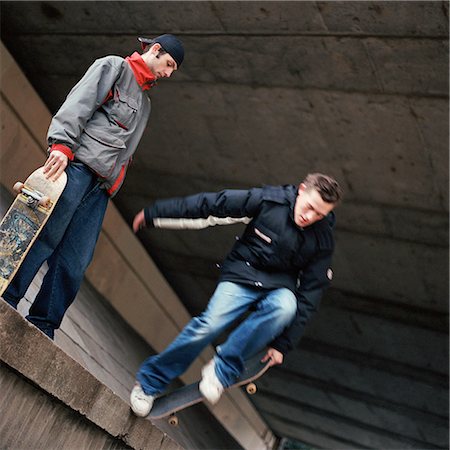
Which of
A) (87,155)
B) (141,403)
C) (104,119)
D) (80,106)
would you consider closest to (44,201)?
(87,155)

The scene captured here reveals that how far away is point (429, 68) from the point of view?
6016 millimetres

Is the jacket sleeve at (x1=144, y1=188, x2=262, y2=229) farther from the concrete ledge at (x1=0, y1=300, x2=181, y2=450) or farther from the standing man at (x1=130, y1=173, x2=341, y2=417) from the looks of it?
the concrete ledge at (x1=0, y1=300, x2=181, y2=450)

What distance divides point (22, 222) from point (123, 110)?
960mm

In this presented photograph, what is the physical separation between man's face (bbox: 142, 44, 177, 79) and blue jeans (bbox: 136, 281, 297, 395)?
140 cm

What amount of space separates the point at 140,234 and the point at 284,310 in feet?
25.9

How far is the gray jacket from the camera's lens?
12.3ft

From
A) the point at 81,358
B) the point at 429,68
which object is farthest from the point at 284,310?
the point at 429,68

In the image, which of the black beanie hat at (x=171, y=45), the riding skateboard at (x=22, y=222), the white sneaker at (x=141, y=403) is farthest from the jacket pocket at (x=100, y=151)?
the white sneaker at (x=141, y=403)

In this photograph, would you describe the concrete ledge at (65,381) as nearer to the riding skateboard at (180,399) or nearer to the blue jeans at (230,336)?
the riding skateboard at (180,399)

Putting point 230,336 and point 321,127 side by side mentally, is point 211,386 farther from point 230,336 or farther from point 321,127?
point 321,127

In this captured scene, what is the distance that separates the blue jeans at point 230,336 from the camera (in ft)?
13.2

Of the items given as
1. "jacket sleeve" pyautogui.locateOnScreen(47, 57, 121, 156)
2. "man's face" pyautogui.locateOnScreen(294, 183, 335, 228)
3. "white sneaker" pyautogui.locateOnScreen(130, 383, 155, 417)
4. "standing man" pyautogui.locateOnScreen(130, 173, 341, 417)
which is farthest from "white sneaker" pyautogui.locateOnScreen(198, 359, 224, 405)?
"jacket sleeve" pyautogui.locateOnScreen(47, 57, 121, 156)

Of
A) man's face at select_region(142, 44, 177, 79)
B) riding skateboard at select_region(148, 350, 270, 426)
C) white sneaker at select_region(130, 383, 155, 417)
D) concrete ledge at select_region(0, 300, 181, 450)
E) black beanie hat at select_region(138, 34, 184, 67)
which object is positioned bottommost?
concrete ledge at select_region(0, 300, 181, 450)

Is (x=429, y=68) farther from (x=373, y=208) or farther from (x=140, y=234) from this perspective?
(x=140, y=234)
